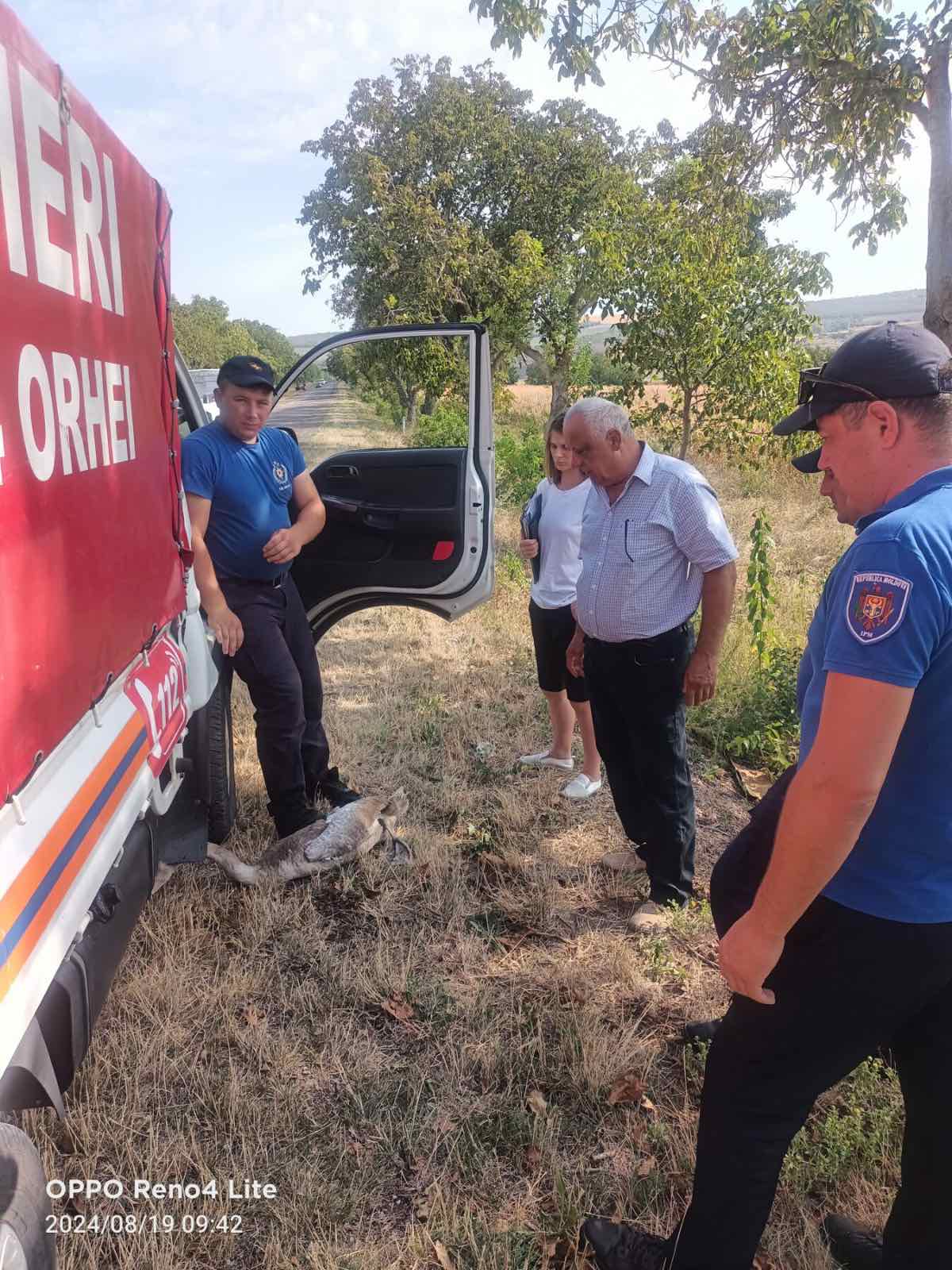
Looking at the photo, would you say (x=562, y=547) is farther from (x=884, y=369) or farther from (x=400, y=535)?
(x=884, y=369)

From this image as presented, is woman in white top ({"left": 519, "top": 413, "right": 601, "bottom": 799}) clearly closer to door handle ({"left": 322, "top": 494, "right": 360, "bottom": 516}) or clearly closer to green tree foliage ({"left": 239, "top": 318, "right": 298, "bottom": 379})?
door handle ({"left": 322, "top": 494, "right": 360, "bottom": 516})

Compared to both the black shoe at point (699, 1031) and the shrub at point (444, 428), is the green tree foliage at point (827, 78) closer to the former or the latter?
the black shoe at point (699, 1031)

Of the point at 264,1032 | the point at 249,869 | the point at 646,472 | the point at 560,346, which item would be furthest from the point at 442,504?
the point at 560,346

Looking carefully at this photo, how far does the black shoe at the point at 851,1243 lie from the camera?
1.60 m

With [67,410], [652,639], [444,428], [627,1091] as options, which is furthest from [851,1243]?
[444,428]

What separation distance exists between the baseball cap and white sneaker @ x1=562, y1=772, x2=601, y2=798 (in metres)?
2.52

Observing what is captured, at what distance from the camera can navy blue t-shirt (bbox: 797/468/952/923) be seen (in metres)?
1.03

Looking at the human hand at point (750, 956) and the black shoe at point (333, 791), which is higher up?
the human hand at point (750, 956)

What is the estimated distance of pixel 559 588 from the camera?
3461 millimetres

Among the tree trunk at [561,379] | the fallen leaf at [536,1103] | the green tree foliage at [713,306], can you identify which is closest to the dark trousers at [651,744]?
the fallen leaf at [536,1103]

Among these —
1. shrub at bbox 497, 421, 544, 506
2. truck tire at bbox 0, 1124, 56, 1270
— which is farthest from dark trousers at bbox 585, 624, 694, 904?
shrub at bbox 497, 421, 544, 506

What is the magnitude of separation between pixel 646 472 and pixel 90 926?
1810 millimetres

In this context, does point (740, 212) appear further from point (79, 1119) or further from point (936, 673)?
point (79, 1119)

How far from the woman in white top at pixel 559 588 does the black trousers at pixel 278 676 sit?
1.03 metres
